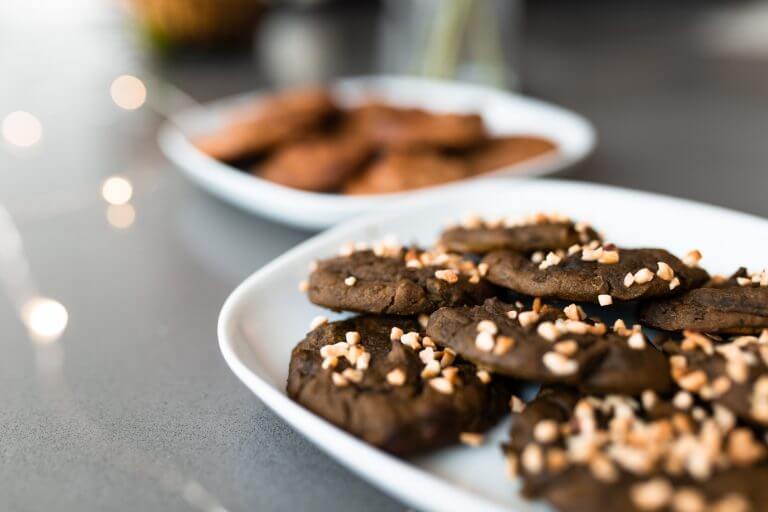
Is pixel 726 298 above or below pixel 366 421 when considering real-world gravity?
above

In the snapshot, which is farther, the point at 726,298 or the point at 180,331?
the point at 180,331

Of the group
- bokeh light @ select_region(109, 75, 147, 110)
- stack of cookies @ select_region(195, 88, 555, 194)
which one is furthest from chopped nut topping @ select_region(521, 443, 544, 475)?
bokeh light @ select_region(109, 75, 147, 110)

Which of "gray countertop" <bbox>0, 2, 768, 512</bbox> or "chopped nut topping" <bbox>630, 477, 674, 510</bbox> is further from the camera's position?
"gray countertop" <bbox>0, 2, 768, 512</bbox>

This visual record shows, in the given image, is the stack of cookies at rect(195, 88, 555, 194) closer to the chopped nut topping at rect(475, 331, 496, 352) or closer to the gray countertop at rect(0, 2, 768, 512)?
the gray countertop at rect(0, 2, 768, 512)

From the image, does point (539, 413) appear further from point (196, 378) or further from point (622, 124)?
point (622, 124)

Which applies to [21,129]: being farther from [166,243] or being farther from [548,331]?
[548,331]

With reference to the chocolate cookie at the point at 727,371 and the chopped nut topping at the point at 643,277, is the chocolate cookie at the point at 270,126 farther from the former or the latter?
the chocolate cookie at the point at 727,371

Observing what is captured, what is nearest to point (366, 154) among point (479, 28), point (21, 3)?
point (479, 28)
